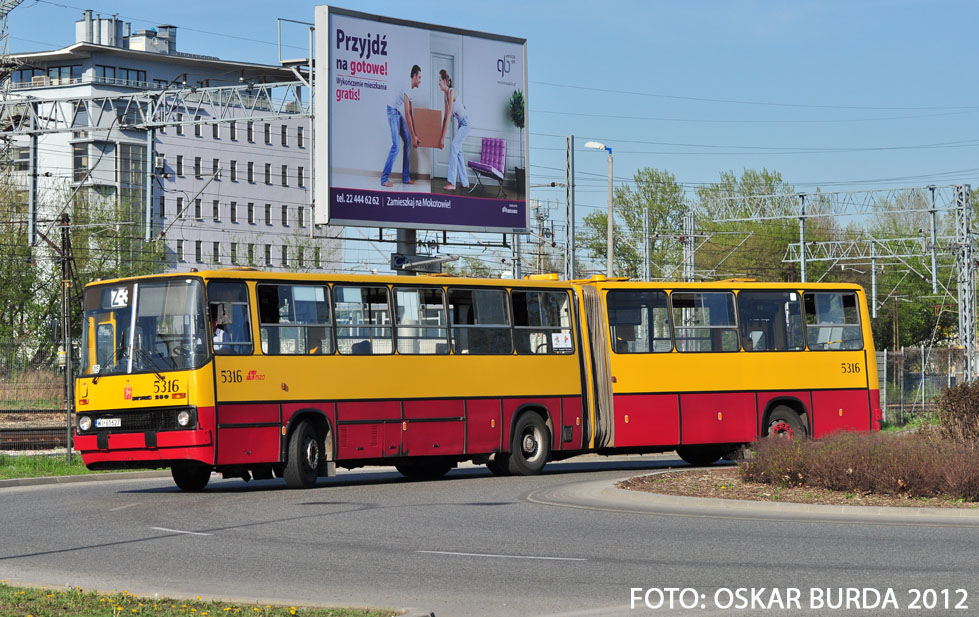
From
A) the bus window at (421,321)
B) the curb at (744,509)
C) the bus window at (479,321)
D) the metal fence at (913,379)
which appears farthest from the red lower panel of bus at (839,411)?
the metal fence at (913,379)

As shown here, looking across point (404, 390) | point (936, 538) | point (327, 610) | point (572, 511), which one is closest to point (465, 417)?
point (404, 390)

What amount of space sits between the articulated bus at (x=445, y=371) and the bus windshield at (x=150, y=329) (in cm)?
3

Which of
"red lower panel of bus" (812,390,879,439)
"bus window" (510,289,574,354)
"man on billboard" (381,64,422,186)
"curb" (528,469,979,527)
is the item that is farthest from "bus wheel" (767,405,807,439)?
"man on billboard" (381,64,422,186)

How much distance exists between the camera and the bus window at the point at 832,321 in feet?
94.2

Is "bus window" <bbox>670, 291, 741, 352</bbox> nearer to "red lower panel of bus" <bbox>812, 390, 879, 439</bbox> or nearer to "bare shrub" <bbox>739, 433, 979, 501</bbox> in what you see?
"red lower panel of bus" <bbox>812, 390, 879, 439</bbox>

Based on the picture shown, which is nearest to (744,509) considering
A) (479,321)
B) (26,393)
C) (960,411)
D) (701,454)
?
(960,411)

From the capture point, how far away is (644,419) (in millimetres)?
26641

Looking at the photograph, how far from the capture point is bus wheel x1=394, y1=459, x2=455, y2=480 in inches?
1030

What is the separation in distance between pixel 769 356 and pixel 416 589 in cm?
1756

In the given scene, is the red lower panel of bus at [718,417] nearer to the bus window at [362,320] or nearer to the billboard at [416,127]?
the bus window at [362,320]

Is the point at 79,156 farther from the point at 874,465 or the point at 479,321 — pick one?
the point at 874,465

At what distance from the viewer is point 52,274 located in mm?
71938

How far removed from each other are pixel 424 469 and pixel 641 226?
214ft

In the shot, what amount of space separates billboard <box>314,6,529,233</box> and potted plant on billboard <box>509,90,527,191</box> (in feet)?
0.12
